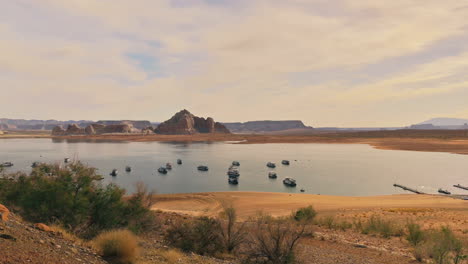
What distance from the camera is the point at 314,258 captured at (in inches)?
588

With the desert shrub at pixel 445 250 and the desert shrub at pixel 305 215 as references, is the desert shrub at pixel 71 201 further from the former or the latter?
the desert shrub at pixel 445 250

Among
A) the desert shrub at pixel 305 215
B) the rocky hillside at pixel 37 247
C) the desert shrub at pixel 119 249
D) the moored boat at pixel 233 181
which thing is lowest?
the moored boat at pixel 233 181

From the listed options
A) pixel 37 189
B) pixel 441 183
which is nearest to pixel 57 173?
pixel 37 189

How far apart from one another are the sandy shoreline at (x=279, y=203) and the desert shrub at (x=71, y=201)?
47.8ft

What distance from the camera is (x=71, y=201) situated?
15461 millimetres

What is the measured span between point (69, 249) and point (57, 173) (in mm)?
9118

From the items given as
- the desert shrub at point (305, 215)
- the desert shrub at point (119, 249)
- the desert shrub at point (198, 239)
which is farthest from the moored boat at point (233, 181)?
the desert shrub at point (119, 249)

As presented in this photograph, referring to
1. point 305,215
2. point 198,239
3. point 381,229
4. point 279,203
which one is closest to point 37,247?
point 198,239

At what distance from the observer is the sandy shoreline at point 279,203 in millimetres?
32844

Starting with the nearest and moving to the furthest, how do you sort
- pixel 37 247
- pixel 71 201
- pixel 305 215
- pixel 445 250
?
pixel 37 247 < pixel 445 250 < pixel 71 201 < pixel 305 215

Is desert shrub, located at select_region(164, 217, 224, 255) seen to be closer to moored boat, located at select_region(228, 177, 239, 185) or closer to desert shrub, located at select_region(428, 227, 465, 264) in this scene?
desert shrub, located at select_region(428, 227, 465, 264)

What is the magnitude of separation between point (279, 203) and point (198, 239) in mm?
22765

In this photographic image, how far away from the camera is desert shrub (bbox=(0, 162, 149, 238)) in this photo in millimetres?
15477

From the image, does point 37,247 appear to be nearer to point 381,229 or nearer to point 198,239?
point 198,239
